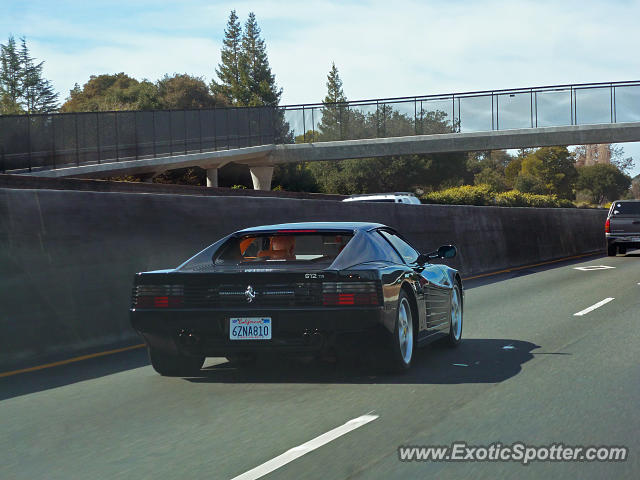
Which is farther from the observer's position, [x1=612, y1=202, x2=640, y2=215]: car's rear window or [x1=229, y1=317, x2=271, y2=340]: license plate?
[x1=612, y1=202, x2=640, y2=215]: car's rear window

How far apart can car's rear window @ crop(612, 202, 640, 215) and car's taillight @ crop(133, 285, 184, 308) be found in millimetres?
25150

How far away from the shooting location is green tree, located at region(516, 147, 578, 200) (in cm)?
11794

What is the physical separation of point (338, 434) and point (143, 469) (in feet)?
4.43

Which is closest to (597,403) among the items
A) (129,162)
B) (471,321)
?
(471,321)

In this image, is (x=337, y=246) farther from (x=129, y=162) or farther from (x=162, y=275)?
(x=129, y=162)

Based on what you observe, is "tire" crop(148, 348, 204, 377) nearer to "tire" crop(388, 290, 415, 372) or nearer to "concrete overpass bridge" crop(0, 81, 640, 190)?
"tire" crop(388, 290, 415, 372)

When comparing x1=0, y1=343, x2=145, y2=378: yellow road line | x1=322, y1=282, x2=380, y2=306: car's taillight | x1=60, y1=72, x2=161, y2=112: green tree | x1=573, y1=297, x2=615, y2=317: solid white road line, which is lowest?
x1=573, y1=297, x2=615, y2=317: solid white road line

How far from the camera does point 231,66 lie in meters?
119

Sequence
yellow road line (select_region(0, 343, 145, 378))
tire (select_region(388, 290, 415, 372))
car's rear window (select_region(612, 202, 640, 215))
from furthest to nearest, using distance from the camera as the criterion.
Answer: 1. car's rear window (select_region(612, 202, 640, 215))
2. yellow road line (select_region(0, 343, 145, 378))
3. tire (select_region(388, 290, 415, 372))

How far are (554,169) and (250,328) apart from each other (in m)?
115

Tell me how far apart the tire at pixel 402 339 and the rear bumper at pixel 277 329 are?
0.88ft

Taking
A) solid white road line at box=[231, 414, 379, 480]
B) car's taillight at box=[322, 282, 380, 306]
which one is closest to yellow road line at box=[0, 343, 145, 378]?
car's taillight at box=[322, 282, 380, 306]

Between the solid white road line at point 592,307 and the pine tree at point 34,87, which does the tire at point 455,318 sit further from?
the pine tree at point 34,87

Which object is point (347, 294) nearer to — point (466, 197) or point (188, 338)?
point (188, 338)
